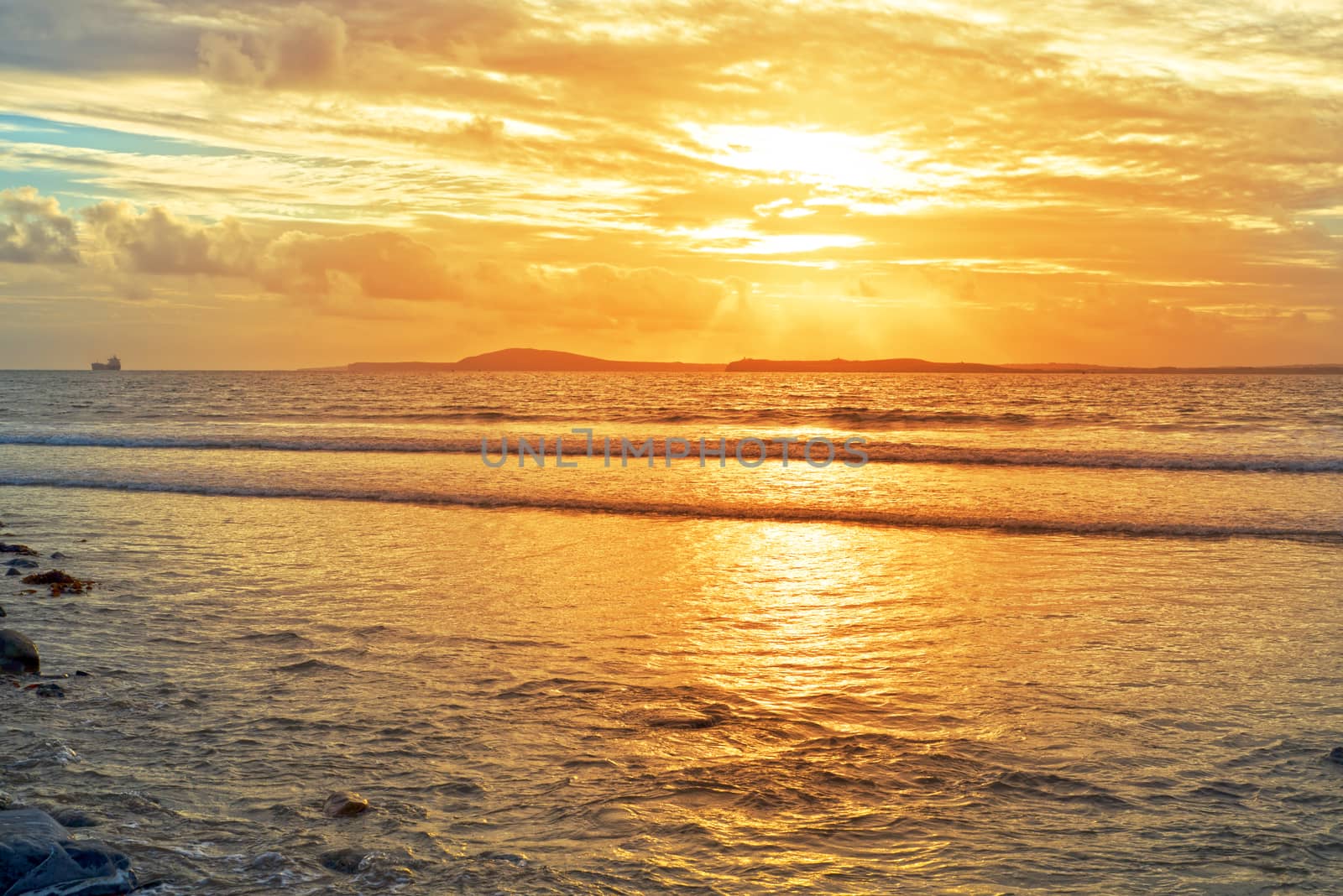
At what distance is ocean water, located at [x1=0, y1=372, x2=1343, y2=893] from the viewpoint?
4.95 m

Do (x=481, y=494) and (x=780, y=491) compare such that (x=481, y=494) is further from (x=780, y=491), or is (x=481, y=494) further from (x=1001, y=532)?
(x=1001, y=532)

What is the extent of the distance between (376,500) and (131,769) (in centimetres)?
1544

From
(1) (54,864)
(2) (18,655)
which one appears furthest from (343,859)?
(2) (18,655)

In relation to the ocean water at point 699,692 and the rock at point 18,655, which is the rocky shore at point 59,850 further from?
the rock at point 18,655

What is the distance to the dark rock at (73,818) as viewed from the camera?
5156 millimetres

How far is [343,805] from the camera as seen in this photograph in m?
5.36

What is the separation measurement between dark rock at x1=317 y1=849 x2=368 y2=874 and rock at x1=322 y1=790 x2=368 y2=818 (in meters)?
0.43

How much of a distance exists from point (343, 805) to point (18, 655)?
15.2 feet

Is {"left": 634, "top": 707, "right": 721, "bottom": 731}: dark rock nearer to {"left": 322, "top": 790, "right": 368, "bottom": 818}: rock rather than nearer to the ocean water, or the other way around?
the ocean water

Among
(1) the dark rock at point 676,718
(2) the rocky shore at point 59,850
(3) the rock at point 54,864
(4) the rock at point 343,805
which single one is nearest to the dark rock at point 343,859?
(2) the rocky shore at point 59,850

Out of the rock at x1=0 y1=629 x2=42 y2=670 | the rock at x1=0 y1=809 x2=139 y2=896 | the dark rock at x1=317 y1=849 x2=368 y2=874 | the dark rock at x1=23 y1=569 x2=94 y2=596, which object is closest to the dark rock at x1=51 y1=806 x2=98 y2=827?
the rock at x1=0 y1=809 x2=139 y2=896

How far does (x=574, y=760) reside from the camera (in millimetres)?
6164

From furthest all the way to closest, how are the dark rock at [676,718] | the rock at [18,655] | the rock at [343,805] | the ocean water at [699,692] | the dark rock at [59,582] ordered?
1. the dark rock at [59,582]
2. the rock at [18,655]
3. the dark rock at [676,718]
4. the rock at [343,805]
5. the ocean water at [699,692]

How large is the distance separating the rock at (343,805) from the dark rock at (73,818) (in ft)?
3.99
